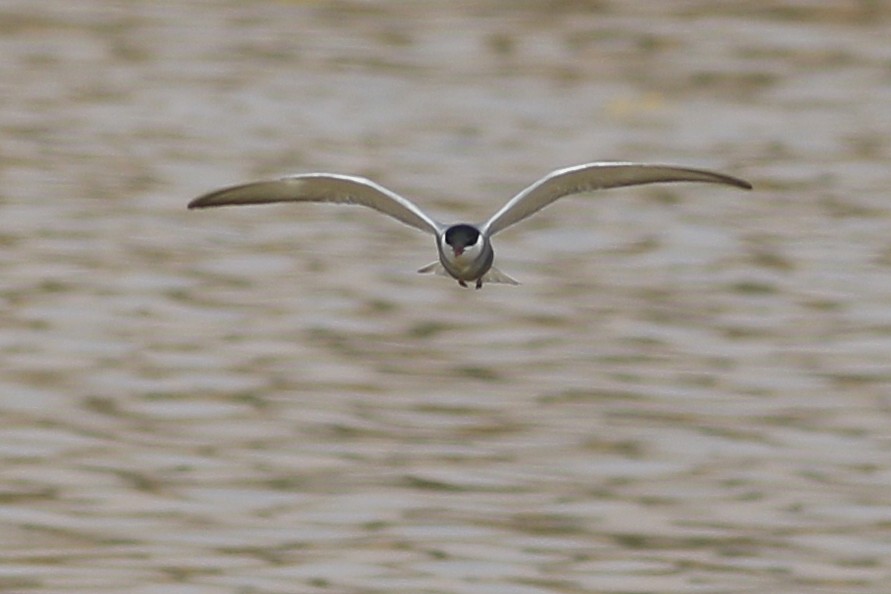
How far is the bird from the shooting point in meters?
6.71

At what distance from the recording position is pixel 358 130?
70.2 ft

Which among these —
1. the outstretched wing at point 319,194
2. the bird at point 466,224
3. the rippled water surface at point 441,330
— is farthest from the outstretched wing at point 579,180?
the rippled water surface at point 441,330

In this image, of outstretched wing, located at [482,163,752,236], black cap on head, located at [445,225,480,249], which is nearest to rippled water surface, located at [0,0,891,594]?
outstretched wing, located at [482,163,752,236]

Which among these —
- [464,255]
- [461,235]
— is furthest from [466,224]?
[464,255]

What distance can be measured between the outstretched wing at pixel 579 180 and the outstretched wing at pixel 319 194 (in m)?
0.18

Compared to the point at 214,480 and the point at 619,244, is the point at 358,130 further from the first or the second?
the point at 214,480

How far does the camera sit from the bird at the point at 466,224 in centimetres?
671

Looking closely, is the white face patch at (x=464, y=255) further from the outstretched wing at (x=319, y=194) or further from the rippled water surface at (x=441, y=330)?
the rippled water surface at (x=441, y=330)

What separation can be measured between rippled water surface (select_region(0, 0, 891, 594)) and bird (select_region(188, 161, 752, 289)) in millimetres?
3746

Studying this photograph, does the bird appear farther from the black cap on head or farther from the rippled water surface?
the rippled water surface

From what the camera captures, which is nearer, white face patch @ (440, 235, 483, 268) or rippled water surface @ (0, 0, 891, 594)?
white face patch @ (440, 235, 483, 268)

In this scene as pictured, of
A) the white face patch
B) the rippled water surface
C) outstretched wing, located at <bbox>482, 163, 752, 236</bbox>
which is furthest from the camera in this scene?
the rippled water surface

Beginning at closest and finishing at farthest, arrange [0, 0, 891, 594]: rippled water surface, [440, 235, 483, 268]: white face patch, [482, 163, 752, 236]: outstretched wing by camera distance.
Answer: [440, 235, 483, 268]: white face patch
[482, 163, 752, 236]: outstretched wing
[0, 0, 891, 594]: rippled water surface

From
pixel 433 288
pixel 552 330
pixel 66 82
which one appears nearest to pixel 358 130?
pixel 66 82
